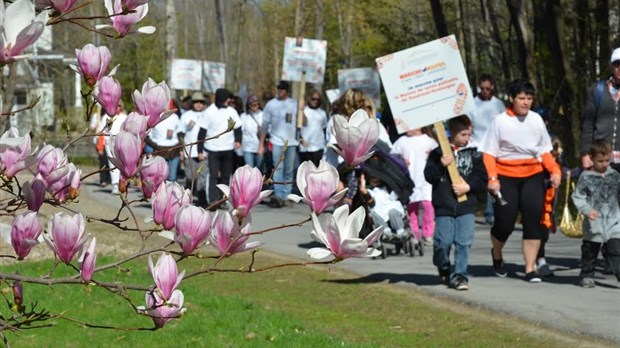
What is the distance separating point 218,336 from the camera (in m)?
9.18

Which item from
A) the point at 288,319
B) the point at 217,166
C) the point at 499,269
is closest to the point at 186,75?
the point at 217,166

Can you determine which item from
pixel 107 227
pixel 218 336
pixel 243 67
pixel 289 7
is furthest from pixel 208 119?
pixel 243 67

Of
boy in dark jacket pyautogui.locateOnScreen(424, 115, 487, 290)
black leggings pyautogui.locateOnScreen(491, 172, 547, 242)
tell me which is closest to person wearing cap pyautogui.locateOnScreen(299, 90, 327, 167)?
black leggings pyautogui.locateOnScreen(491, 172, 547, 242)

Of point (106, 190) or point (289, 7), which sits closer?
point (106, 190)

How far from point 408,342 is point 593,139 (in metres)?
4.22

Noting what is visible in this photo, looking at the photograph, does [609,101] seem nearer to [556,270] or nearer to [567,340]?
[556,270]

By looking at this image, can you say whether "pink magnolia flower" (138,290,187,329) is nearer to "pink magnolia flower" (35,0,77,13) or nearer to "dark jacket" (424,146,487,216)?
"pink magnolia flower" (35,0,77,13)

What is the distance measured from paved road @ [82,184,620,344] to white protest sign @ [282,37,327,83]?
10.3 meters

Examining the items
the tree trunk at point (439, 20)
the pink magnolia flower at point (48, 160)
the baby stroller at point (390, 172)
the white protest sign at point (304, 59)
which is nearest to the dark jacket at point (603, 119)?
the baby stroller at point (390, 172)

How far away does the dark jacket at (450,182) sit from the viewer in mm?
11633

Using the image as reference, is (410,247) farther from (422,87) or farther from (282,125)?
(282,125)

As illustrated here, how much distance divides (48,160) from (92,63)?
32 cm

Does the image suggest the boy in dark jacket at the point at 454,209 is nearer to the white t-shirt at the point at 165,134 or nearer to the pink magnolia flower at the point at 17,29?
the pink magnolia flower at the point at 17,29

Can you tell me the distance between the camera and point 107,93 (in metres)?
3.98
